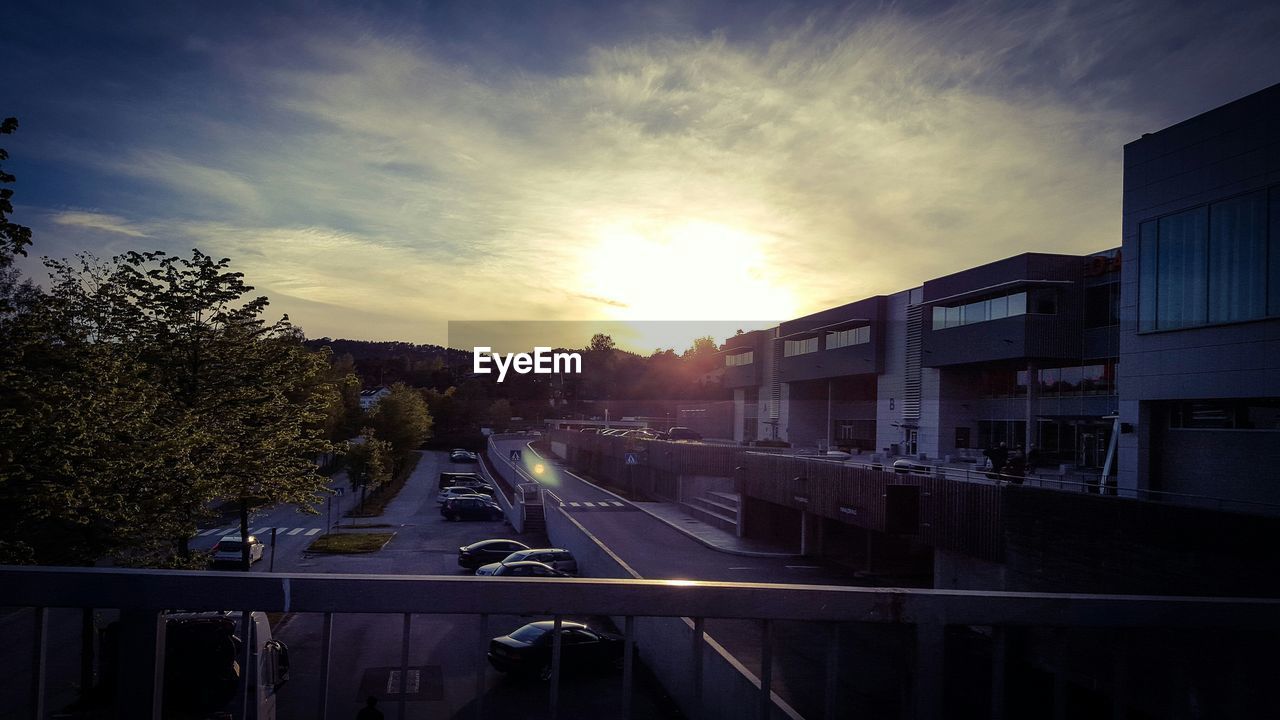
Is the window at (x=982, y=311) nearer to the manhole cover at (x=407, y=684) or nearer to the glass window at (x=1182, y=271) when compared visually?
the glass window at (x=1182, y=271)

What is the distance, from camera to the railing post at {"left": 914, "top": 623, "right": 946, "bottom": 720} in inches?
93.9

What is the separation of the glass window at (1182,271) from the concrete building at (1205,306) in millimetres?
30

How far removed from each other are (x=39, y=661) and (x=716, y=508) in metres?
36.5

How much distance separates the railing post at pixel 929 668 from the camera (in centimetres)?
238

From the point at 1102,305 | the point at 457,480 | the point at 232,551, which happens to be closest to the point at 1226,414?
the point at 1102,305

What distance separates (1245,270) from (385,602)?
21266mm

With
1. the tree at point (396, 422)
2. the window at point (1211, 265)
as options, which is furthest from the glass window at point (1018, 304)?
the tree at point (396, 422)

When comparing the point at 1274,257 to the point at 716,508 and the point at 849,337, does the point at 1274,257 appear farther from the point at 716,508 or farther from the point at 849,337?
the point at 849,337

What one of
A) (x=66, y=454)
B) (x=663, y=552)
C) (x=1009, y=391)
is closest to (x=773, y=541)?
(x=663, y=552)

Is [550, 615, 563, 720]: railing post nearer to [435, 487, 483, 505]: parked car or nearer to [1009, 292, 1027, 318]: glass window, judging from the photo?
[1009, 292, 1027, 318]: glass window

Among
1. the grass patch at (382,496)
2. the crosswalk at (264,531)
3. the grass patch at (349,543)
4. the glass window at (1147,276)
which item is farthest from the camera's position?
the grass patch at (382,496)

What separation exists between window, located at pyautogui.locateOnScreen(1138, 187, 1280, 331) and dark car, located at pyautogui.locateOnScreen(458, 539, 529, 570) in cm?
2187

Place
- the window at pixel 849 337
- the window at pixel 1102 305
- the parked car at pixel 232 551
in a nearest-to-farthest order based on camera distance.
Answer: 1. the parked car at pixel 232 551
2. the window at pixel 1102 305
3. the window at pixel 849 337

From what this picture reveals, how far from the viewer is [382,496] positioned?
49469 millimetres
